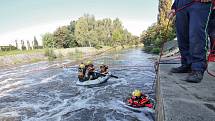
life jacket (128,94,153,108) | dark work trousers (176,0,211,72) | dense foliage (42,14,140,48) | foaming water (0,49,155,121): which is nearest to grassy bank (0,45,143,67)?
dense foliage (42,14,140,48)

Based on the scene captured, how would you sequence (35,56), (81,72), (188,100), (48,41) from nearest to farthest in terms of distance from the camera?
(188,100) < (81,72) < (35,56) < (48,41)

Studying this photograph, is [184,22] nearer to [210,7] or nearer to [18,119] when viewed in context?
[210,7]

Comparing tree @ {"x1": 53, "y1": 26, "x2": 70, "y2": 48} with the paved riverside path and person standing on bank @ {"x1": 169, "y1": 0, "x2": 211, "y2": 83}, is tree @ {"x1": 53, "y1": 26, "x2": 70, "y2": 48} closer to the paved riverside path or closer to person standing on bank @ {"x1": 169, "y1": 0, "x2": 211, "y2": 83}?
person standing on bank @ {"x1": 169, "y1": 0, "x2": 211, "y2": 83}

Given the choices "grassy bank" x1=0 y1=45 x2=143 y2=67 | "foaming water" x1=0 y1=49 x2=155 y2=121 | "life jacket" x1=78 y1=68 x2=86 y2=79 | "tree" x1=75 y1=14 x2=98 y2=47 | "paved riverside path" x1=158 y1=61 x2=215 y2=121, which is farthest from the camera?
"tree" x1=75 y1=14 x2=98 y2=47

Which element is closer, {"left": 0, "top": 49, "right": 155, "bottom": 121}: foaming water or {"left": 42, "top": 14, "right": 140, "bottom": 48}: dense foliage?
{"left": 0, "top": 49, "right": 155, "bottom": 121}: foaming water

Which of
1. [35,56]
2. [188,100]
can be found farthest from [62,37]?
[188,100]

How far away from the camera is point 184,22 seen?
13.5 ft

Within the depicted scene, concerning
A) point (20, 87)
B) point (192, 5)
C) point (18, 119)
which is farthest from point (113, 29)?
point (192, 5)

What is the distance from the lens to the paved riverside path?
6.89 feet

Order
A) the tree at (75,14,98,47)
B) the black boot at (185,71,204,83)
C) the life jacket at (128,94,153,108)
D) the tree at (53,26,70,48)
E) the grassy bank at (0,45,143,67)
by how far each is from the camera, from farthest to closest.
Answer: the tree at (53,26,70,48)
the tree at (75,14,98,47)
the grassy bank at (0,45,143,67)
the life jacket at (128,94,153,108)
the black boot at (185,71,204,83)

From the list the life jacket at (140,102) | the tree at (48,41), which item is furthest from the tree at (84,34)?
the life jacket at (140,102)

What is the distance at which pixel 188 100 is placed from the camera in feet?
8.70

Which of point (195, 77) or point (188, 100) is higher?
point (195, 77)

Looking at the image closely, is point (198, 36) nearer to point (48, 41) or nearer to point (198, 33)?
point (198, 33)
